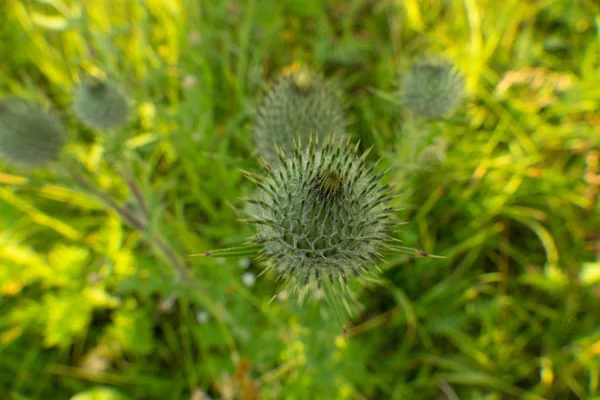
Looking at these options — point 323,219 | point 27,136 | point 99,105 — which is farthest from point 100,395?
point 323,219

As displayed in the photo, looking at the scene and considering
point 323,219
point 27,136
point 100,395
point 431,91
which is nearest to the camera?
point 323,219

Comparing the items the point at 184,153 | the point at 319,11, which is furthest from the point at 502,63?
the point at 184,153

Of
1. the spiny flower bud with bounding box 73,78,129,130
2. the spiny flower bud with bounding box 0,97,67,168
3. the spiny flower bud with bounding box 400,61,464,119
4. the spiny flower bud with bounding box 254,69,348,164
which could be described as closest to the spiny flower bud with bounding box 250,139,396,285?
the spiny flower bud with bounding box 254,69,348,164

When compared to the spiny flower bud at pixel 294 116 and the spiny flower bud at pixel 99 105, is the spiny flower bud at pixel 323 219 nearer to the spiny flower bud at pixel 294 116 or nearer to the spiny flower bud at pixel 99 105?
the spiny flower bud at pixel 294 116

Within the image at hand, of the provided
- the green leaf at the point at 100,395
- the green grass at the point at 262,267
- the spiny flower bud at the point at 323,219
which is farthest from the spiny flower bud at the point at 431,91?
the green leaf at the point at 100,395

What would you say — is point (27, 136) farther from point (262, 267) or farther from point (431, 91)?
point (431, 91)

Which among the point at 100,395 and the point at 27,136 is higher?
the point at 27,136
